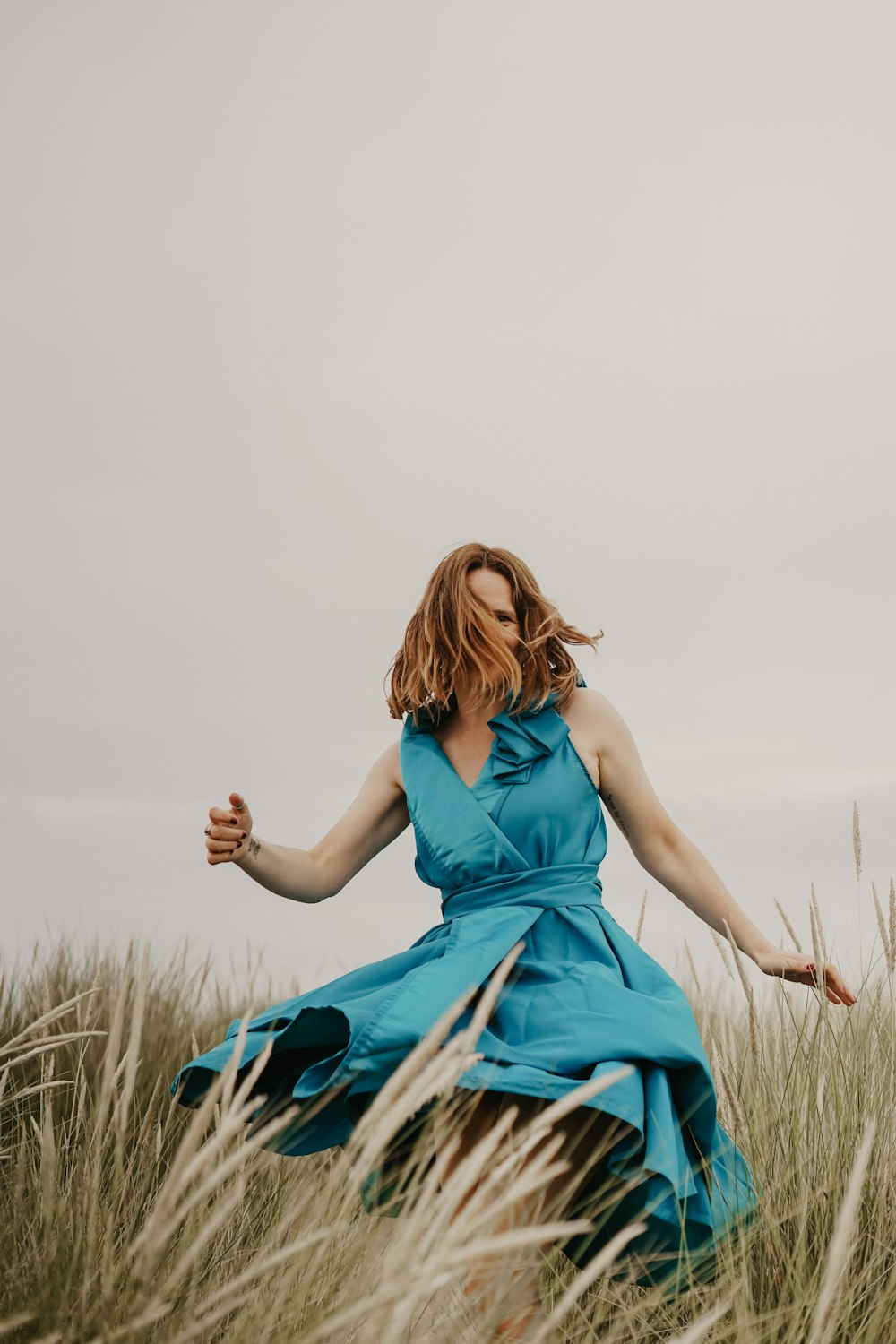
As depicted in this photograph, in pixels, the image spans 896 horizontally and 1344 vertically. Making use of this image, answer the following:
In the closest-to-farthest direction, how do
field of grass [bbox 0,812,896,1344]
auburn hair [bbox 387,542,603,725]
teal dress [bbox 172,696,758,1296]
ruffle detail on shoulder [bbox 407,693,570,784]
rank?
1. field of grass [bbox 0,812,896,1344]
2. teal dress [bbox 172,696,758,1296]
3. ruffle detail on shoulder [bbox 407,693,570,784]
4. auburn hair [bbox 387,542,603,725]

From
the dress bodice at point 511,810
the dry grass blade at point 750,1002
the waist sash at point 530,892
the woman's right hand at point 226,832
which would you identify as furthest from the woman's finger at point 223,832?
the dry grass blade at point 750,1002

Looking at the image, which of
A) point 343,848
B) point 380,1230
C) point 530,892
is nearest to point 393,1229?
point 380,1230

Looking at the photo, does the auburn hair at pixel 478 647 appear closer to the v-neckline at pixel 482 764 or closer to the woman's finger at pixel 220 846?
the v-neckline at pixel 482 764

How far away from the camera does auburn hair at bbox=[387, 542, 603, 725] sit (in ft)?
9.14

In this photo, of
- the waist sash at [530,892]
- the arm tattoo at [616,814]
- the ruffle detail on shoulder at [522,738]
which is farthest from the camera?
the arm tattoo at [616,814]

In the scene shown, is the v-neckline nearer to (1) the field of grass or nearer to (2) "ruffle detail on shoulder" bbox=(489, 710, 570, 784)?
(2) "ruffle detail on shoulder" bbox=(489, 710, 570, 784)

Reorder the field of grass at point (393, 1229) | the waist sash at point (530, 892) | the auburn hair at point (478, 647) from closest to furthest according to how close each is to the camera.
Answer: the field of grass at point (393, 1229) < the waist sash at point (530, 892) < the auburn hair at point (478, 647)

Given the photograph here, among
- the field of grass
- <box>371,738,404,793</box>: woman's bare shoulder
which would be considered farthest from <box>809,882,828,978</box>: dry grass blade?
<box>371,738,404,793</box>: woman's bare shoulder

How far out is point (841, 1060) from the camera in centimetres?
272

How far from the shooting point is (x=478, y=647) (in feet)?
9.21

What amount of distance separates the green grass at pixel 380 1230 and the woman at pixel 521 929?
11 centimetres

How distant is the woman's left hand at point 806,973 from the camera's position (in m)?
2.66

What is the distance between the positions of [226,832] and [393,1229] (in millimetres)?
1015

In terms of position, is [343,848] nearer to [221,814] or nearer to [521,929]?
[221,814]
